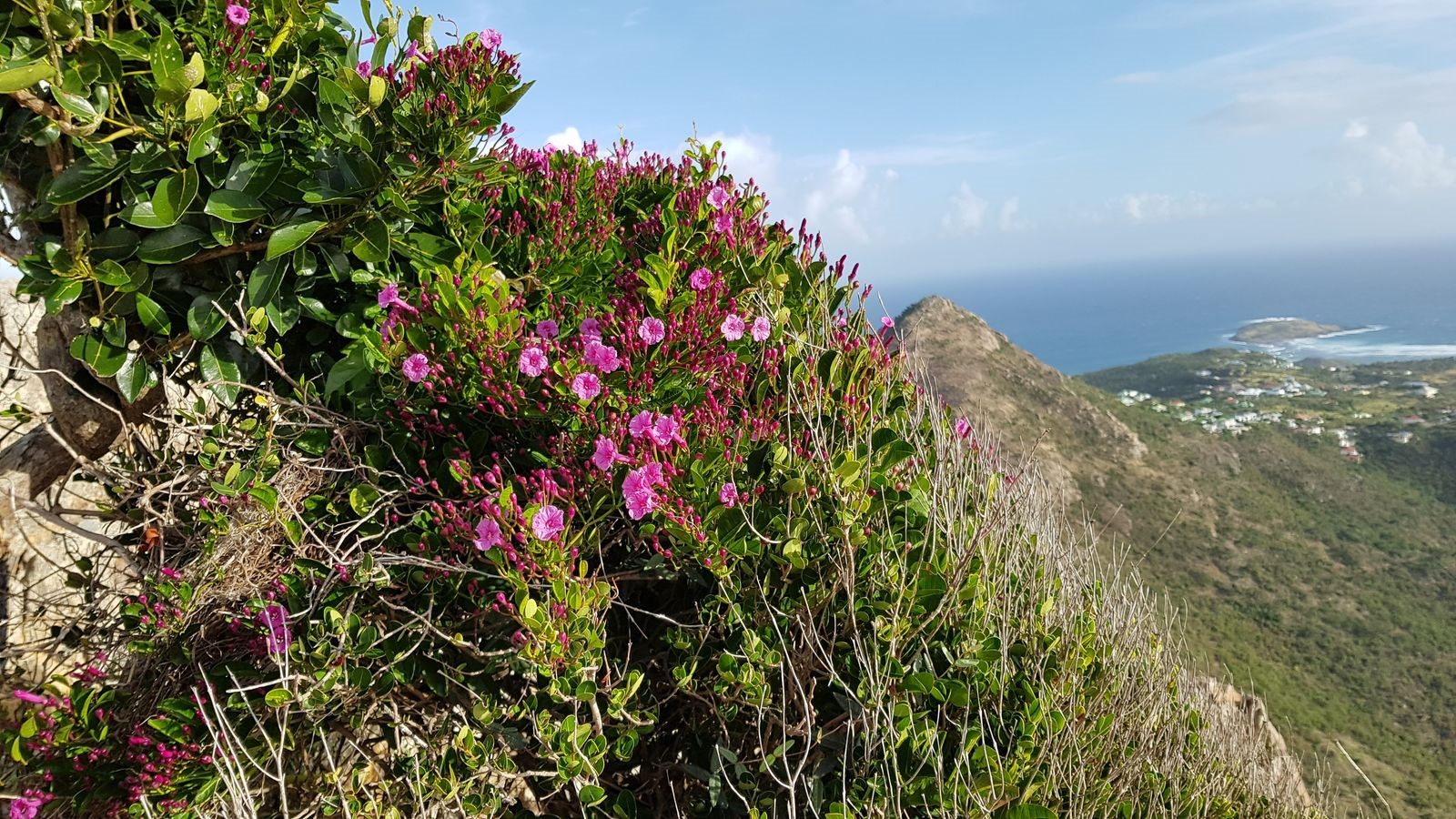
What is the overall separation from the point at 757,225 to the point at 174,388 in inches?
88.3

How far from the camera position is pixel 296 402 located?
7.27 ft

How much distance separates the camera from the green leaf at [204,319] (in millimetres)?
2215

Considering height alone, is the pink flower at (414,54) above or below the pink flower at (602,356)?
above

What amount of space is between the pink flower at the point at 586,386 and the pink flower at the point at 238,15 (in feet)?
4.50

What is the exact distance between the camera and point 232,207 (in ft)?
6.88

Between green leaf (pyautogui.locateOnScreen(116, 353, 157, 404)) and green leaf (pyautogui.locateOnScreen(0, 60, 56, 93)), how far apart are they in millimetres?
831

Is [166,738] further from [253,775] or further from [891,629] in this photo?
[891,629]

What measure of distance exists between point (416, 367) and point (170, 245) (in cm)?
81

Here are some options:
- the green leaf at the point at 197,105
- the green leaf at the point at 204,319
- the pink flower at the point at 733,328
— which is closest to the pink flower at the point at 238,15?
Answer: the green leaf at the point at 197,105

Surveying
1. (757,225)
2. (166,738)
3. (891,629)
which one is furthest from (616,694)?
(757,225)

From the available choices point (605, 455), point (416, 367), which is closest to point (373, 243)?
point (416, 367)

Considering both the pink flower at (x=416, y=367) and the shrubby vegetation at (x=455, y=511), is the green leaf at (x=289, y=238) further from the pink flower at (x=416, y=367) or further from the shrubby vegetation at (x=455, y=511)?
the pink flower at (x=416, y=367)

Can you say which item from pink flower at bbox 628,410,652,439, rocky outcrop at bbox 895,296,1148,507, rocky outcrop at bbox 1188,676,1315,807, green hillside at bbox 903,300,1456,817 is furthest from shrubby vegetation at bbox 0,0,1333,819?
rocky outcrop at bbox 895,296,1148,507

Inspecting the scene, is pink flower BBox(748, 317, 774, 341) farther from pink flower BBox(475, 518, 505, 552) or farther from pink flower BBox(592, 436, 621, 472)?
pink flower BBox(475, 518, 505, 552)
